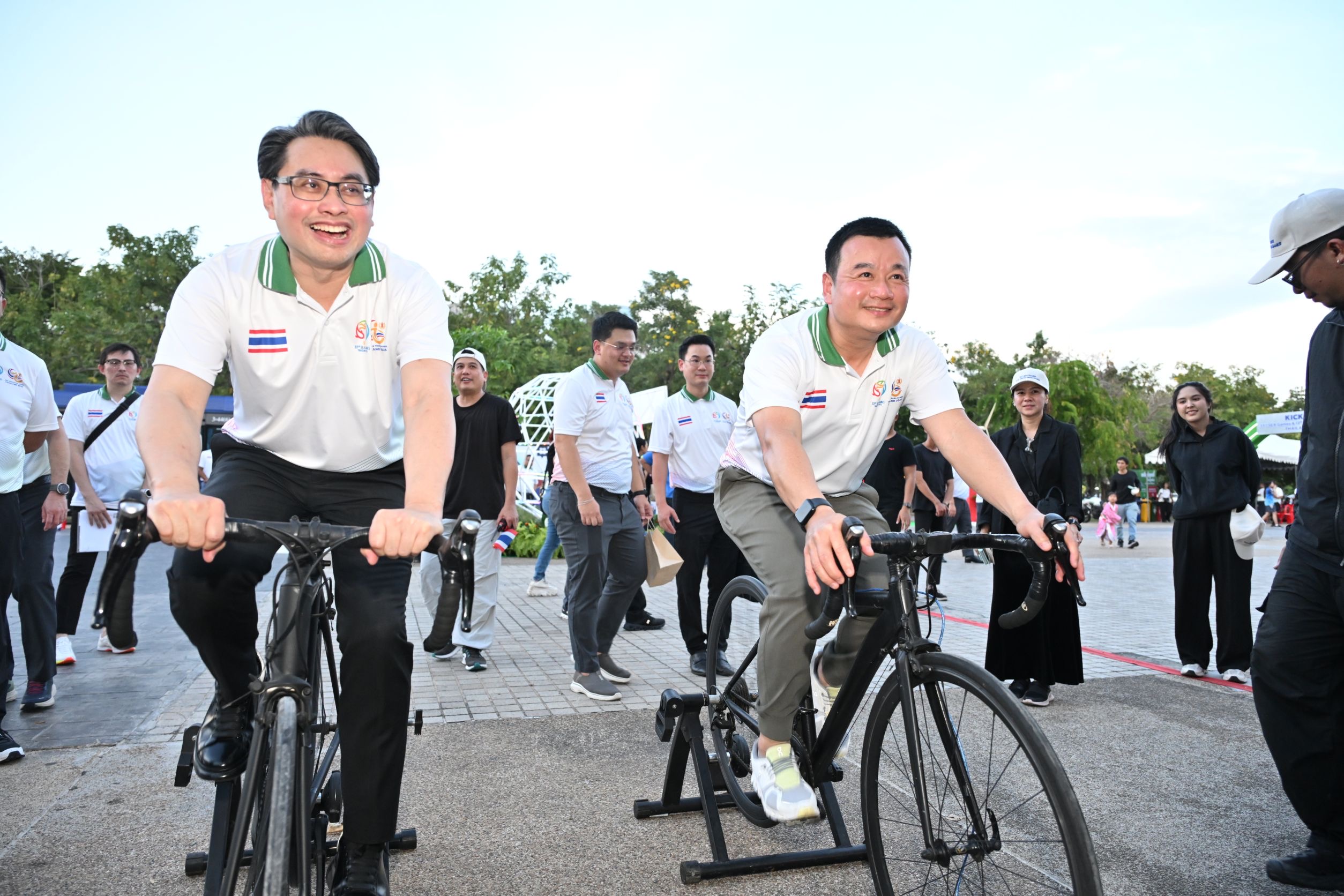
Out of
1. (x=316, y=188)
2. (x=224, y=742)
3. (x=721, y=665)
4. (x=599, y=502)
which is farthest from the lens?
(x=599, y=502)

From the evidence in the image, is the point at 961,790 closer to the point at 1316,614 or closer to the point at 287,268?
the point at 1316,614

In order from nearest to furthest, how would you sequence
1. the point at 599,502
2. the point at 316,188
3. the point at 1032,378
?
the point at 316,188 → the point at 1032,378 → the point at 599,502

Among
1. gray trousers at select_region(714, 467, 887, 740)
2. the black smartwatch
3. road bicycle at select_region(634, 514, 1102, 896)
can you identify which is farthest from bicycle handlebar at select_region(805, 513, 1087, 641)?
gray trousers at select_region(714, 467, 887, 740)

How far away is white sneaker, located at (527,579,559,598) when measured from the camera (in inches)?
432

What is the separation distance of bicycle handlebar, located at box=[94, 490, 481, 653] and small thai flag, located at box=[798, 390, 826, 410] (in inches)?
61.6

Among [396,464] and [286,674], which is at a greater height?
[396,464]

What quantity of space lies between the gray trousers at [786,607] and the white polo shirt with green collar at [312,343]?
4.00ft

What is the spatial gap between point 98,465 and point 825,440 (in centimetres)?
598

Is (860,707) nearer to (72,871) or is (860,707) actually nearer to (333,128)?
(333,128)

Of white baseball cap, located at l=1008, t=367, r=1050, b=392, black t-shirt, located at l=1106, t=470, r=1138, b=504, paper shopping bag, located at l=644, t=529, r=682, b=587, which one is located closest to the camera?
white baseball cap, located at l=1008, t=367, r=1050, b=392

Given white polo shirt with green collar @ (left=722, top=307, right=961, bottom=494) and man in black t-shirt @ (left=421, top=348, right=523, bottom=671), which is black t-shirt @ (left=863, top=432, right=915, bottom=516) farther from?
Answer: white polo shirt with green collar @ (left=722, top=307, right=961, bottom=494)

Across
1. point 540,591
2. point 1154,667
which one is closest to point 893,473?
point 1154,667

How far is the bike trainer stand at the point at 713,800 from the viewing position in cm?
308

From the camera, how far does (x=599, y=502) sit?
20.7 feet
